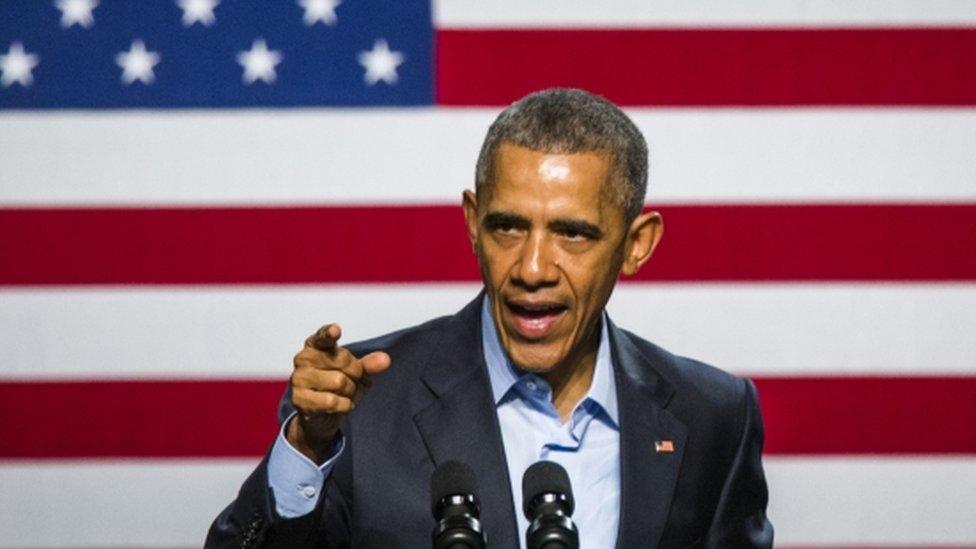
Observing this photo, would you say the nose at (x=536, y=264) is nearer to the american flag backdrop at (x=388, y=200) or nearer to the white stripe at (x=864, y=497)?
the american flag backdrop at (x=388, y=200)

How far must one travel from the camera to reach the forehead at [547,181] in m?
1.51

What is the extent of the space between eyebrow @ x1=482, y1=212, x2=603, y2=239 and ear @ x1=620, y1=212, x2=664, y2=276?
12 cm

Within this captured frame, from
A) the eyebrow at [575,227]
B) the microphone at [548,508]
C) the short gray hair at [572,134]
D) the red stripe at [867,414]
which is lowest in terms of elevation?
the red stripe at [867,414]

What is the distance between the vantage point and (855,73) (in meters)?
2.28

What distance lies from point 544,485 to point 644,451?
0.58 m

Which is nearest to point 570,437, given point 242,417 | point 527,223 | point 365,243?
point 527,223

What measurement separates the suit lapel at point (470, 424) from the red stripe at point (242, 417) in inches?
28.8

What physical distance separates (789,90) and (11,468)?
159 centimetres

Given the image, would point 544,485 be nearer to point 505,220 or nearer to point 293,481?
point 293,481

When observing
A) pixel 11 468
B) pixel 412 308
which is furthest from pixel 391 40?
pixel 11 468

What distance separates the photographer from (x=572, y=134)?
1.53 m

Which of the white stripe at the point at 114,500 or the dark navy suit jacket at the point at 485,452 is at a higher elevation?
the dark navy suit jacket at the point at 485,452

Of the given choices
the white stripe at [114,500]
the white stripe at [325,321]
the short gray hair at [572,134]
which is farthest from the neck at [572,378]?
the white stripe at [114,500]

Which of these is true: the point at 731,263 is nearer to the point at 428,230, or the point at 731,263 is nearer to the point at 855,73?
the point at 855,73
